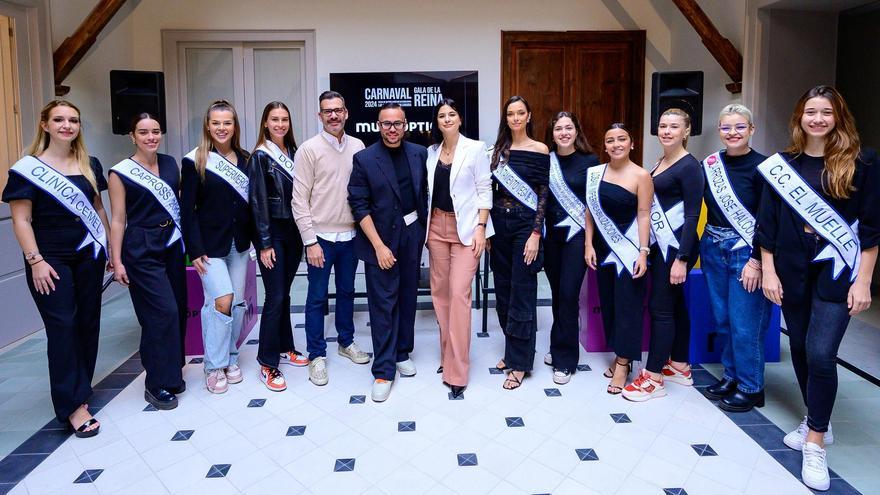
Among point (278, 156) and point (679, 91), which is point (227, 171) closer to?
point (278, 156)

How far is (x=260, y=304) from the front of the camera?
13.9ft

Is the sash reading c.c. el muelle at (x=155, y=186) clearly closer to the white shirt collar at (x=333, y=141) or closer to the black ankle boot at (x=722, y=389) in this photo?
the white shirt collar at (x=333, y=141)

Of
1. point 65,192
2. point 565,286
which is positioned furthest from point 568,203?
point 65,192

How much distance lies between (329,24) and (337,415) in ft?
13.4

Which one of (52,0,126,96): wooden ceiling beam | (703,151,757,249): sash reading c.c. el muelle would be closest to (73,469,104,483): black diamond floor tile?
(703,151,757,249): sash reading c.c. el muelle

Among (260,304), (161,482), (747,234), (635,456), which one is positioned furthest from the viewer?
(260,304)

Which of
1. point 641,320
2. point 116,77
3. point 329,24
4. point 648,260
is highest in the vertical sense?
point 329,24

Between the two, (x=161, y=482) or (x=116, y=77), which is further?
(x=116, y=77)

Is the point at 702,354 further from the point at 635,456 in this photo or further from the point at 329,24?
the point at 329,24

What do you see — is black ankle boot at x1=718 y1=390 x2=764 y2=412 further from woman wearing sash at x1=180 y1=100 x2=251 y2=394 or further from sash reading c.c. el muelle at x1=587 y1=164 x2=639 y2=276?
woman wearing sash at x1=180 y1=100 x2=251 y2=394

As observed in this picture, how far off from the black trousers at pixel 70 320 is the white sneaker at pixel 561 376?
1979 millimetres

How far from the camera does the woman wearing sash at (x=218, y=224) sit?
251cm

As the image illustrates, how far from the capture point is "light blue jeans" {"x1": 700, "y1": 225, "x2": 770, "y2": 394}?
2.37 metres

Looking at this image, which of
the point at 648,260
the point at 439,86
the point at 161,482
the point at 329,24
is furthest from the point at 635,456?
the point at 329,24
